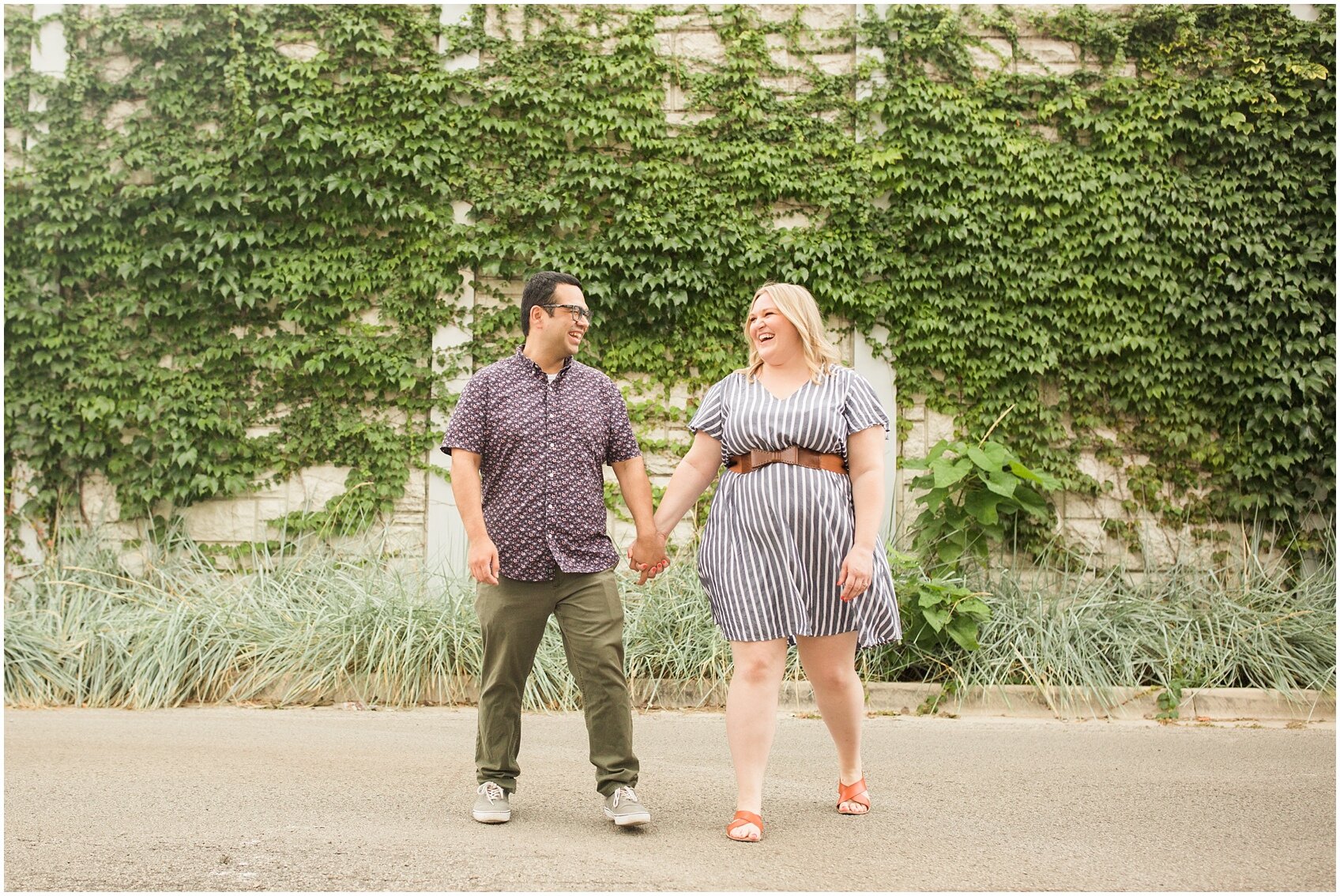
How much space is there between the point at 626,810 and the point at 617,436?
1234 millimetres

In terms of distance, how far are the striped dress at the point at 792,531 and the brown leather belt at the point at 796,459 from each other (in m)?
0.02

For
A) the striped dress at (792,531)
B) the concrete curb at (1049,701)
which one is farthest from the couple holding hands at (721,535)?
the concrete curb at (1049,701)

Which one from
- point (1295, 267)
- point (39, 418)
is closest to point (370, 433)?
point (39, 418)

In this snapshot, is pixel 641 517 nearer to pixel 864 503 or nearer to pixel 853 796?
pixel 864 503

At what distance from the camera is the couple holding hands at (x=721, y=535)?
3.14 metres

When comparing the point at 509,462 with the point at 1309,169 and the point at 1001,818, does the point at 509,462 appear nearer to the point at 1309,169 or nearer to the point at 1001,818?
the point at 1001,818

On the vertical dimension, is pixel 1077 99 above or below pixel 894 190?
above

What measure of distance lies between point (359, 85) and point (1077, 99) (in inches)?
204

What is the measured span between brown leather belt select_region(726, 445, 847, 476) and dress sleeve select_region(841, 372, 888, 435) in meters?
0.12

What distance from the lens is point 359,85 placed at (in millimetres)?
7227

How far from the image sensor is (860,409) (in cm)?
326

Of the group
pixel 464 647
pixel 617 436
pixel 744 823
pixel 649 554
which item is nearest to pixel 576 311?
pixel 617 436

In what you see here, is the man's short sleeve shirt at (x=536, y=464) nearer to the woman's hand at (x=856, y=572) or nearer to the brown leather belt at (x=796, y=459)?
the brown leather belt at (x=796, y=459)

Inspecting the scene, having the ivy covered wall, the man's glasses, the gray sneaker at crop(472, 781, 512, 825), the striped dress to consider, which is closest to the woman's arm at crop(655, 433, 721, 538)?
the striped dress
